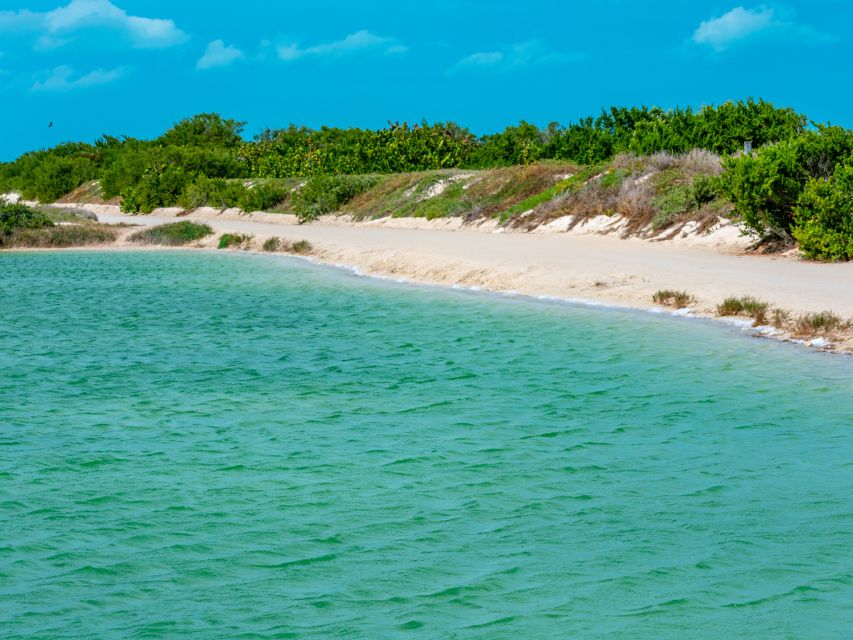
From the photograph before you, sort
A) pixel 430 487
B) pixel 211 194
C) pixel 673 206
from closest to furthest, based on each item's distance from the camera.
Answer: pixel 430 487
pixel 673 206
pixel 211 194

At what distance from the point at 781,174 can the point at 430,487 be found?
19973 millimetres

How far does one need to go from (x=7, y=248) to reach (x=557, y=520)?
40.7m

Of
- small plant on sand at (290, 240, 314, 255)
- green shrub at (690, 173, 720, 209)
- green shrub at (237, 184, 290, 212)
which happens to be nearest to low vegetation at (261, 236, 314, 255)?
small plant on sand at (290, 240, 314, 255)

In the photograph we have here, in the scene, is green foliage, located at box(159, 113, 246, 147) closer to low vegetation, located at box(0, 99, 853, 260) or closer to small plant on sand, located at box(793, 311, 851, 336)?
low vegetation, located at box(0, 99, 853, 260)

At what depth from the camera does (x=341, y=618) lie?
21.8 ft

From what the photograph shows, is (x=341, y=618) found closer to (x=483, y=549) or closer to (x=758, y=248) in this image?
(x=483, y=549)

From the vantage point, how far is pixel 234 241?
140ft

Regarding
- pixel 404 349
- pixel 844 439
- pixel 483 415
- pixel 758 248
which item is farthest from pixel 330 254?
pixel 844 439

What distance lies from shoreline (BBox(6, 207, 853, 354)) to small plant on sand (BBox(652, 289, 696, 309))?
6.2 inches

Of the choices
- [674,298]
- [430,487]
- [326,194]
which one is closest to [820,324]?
[674,298]

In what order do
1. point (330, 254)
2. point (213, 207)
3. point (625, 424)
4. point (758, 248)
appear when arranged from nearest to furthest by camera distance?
1. point (625, 424)
2. point (758, 248)
3. point (330, 254)
4. point (213, 207)

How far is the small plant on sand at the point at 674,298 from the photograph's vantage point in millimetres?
20234

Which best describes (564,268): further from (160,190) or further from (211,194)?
(160,190)

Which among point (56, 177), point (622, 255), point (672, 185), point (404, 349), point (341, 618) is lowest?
point (341, 618)
